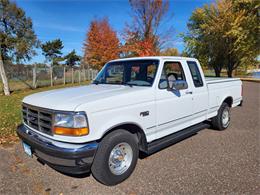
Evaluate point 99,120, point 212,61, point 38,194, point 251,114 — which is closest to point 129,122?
point 99,120

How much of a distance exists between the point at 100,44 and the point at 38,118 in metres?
23.1

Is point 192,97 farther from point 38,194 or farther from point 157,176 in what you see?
point 38,194

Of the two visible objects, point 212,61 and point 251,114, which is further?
point 212,61

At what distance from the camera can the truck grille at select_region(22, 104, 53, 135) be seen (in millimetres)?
2941

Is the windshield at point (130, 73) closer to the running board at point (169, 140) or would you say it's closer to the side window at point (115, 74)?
the side window at point (115, 74)

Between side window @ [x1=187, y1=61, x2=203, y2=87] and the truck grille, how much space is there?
10.8 feet

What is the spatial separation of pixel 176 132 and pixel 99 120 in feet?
6.84

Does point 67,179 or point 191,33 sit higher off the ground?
point 191,33

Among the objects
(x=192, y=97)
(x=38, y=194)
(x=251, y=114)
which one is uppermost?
(x=192, y=97)

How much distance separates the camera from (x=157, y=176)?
3414 mm

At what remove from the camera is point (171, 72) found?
4.57 metres

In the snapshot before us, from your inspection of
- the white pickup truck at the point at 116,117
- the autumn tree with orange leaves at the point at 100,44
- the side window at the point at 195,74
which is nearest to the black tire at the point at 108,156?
the white pickup truck at the point at 116,117

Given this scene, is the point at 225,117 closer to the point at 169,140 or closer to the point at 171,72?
the point at 171,72

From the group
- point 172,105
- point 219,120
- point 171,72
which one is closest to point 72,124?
point 172,105
